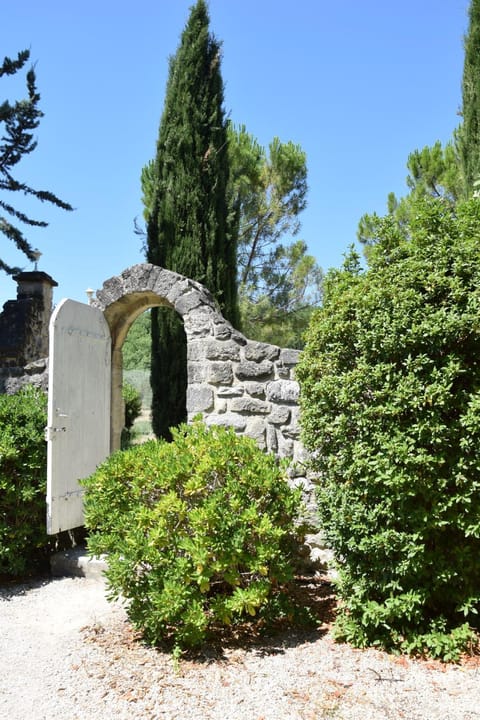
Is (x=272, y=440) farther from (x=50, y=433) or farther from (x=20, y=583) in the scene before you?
(x=20, y=583)

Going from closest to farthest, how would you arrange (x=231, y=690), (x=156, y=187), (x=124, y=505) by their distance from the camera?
(x=231, y=690) < (x=124, y=505) < (x=156, y=187)

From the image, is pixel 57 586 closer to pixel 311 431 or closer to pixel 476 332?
pixel 311 431

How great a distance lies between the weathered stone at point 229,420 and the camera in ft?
16.2

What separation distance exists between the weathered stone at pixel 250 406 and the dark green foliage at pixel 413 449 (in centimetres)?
147

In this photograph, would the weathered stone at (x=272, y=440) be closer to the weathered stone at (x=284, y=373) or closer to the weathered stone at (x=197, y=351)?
the weathered stone at (x=284, y=373)

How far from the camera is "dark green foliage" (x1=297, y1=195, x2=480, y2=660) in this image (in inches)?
119

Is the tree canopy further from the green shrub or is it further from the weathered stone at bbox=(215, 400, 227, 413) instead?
the weathered stone at bbox=(215, 400, 227, 413)

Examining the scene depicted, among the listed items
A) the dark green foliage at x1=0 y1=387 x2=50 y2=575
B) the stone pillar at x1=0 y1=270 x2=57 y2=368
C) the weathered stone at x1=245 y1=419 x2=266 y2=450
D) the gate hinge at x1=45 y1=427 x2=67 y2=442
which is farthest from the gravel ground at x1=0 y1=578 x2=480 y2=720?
the stone pillar at x1=0 y1=270 x2=57 y2=368

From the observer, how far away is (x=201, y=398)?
16.5 ft

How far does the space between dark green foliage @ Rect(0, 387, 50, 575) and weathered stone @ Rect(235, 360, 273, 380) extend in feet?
5.59

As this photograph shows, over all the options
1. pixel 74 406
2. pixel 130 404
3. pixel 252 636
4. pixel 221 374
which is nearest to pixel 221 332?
pixel 221 374

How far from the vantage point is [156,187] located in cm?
923

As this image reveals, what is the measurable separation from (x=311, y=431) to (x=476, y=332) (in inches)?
44.9

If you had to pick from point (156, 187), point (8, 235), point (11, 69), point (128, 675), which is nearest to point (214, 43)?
point (156, 187)
